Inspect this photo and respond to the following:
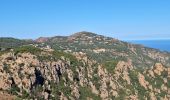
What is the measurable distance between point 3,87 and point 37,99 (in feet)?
60.0

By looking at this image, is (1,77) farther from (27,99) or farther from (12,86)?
(27,99)

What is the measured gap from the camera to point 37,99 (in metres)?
199

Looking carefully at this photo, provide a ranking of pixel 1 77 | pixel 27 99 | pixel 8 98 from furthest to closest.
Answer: pixel 1 77 → pixel 27 99 → pixel 8 98

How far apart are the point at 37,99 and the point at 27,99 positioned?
687 inches

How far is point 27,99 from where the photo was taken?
181500 millimetres

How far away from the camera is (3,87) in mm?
191500

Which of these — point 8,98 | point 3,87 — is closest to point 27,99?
point 3,87

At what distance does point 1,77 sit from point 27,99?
2398cm

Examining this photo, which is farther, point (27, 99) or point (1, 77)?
point (1, 77)

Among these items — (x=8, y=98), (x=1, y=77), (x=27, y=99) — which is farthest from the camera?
(x=1, y=77)

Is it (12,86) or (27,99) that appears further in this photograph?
(12,86)

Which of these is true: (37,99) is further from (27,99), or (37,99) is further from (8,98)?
(8,98)

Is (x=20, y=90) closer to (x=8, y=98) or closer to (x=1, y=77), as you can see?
(x=1, y=77)

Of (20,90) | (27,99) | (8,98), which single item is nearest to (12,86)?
(20,90)
